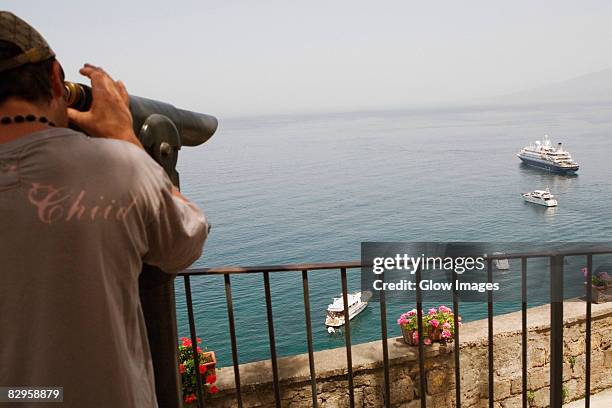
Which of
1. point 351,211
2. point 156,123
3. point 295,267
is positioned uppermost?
point 156,123

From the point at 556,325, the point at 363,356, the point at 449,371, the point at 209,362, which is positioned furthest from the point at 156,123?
the point at 449,371

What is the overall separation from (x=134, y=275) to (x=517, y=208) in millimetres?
59195

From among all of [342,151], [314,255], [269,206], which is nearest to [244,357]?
[314,255]

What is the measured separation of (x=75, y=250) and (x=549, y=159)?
74.1 meters

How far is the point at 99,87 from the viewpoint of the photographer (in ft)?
3.40

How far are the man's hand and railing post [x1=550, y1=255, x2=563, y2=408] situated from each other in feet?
7.03

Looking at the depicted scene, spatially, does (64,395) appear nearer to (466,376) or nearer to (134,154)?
(134,154)

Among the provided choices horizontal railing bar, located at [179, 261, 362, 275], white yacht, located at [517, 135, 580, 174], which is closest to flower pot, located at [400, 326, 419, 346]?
horizontal railing bar, located at [179, 261, 362, 275]

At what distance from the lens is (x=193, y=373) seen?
339 centimetres

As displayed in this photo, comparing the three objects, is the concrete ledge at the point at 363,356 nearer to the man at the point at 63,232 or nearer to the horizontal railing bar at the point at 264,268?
the horizontal railing bar at the point at 264,268

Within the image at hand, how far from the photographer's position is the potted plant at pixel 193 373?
3320 mm

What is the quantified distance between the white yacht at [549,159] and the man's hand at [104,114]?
68.2 metres

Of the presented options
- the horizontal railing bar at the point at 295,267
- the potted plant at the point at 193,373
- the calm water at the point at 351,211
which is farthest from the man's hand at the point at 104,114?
the calm water at the point at 351,211

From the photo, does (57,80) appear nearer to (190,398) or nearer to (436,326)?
(190,398)
